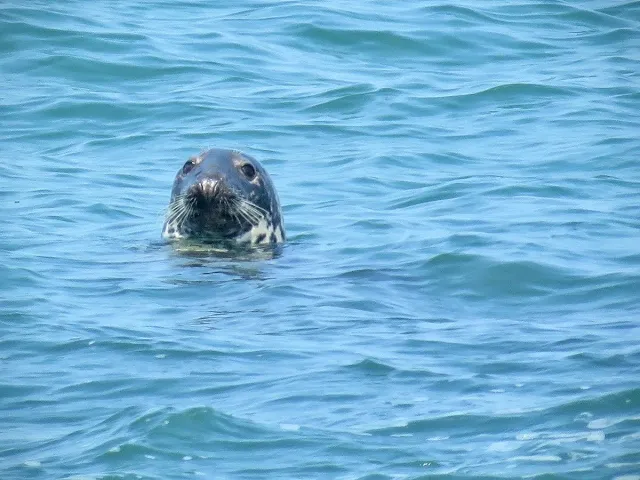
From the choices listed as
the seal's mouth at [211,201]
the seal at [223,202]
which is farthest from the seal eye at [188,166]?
the seal's mouth at [211,201]

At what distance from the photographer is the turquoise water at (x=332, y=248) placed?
21.0 ft

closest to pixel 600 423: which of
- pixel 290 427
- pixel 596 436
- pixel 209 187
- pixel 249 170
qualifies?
pixel 596 436

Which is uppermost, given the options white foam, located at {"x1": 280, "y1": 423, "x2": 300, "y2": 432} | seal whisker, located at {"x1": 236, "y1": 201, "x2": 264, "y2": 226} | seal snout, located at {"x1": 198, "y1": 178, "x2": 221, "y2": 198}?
seal snout, located at {"x1": 198, "y1": 178, "x2": 221, "y2": 198}

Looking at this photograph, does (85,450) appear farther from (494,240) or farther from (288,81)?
(288,81)

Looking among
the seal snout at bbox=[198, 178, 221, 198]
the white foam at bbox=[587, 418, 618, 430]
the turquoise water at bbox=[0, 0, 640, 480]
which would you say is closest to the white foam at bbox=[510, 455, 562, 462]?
the turquoise water at bbox=[0, 0, 640, 480]

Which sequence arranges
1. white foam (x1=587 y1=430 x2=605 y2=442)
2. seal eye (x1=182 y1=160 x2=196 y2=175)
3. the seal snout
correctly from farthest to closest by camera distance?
seal eye (x1=182 y1=160 x2=196 y2=175) < the seal snout < white foam (x1=587 y1=430 x2=605 y2=442)

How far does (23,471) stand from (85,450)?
0.32 metres

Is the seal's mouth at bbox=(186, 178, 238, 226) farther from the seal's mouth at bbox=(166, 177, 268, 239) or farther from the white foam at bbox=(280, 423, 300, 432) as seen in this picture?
the white foam at bbox=(280, 423, 300, 432)

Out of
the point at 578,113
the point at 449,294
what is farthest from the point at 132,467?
the point at 578,113

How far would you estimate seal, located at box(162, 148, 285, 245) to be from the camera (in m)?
10.9

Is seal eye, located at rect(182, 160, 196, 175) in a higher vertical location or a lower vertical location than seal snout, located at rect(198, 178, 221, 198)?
higher

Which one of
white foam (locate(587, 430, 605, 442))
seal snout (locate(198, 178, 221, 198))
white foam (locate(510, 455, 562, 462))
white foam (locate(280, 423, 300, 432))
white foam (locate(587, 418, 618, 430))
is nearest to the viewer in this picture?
white foam (locate(510, 455, 562, 462))

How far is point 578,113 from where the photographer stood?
1667 cm

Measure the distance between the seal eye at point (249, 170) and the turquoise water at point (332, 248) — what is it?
65cm
